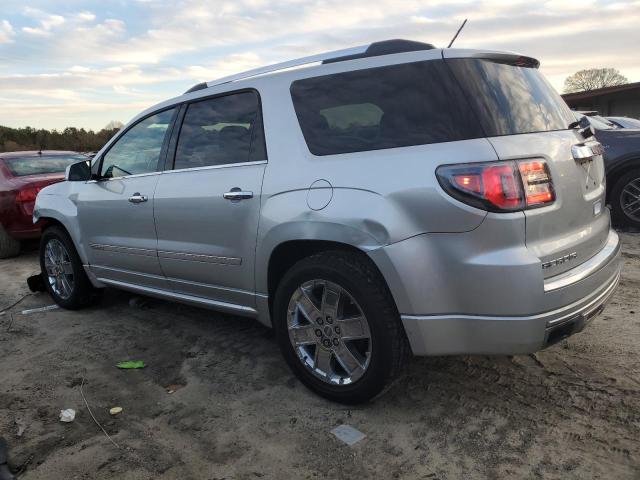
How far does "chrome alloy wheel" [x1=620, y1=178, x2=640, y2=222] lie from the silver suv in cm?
417

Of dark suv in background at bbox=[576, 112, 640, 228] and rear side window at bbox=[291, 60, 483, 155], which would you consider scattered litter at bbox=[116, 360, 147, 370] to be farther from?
dark suv in background at bbox=[576, 112, 640, 228]

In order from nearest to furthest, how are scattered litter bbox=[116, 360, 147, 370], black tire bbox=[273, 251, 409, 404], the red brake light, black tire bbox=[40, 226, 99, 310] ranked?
black tire bbox=[273, 251, 409, 404]
scattered litter bbox=[116, 360, 147, 370]
black tire bbox=[40, 226, 99, 310]
the red brake light

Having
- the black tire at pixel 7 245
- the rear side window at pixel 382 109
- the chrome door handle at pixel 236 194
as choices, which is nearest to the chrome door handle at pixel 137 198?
the chrome door handle at pixel 236 194

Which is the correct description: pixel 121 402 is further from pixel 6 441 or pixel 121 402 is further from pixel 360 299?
pixel 360 299

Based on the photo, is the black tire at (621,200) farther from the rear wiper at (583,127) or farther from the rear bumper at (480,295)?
the rear bumper at (480,295)

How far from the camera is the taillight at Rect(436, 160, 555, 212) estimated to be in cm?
235

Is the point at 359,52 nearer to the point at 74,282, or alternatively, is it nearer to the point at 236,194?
the point at 236,194

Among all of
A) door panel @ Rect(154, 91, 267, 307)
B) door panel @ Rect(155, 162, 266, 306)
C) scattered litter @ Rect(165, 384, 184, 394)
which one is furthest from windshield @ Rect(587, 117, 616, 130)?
scattered litter @ Rect(165, 384, 184, 394)

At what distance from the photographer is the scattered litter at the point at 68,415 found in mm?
3011

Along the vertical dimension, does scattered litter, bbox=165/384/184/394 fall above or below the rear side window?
below

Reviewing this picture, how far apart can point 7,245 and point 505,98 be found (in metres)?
7.24

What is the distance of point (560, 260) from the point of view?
2490mm

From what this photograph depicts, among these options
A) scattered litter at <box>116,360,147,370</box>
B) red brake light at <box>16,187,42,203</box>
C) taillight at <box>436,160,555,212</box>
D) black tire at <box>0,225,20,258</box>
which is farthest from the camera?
black tire at <box>0,225,20,258</box>

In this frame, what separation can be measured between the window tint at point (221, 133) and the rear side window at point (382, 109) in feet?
1.17
